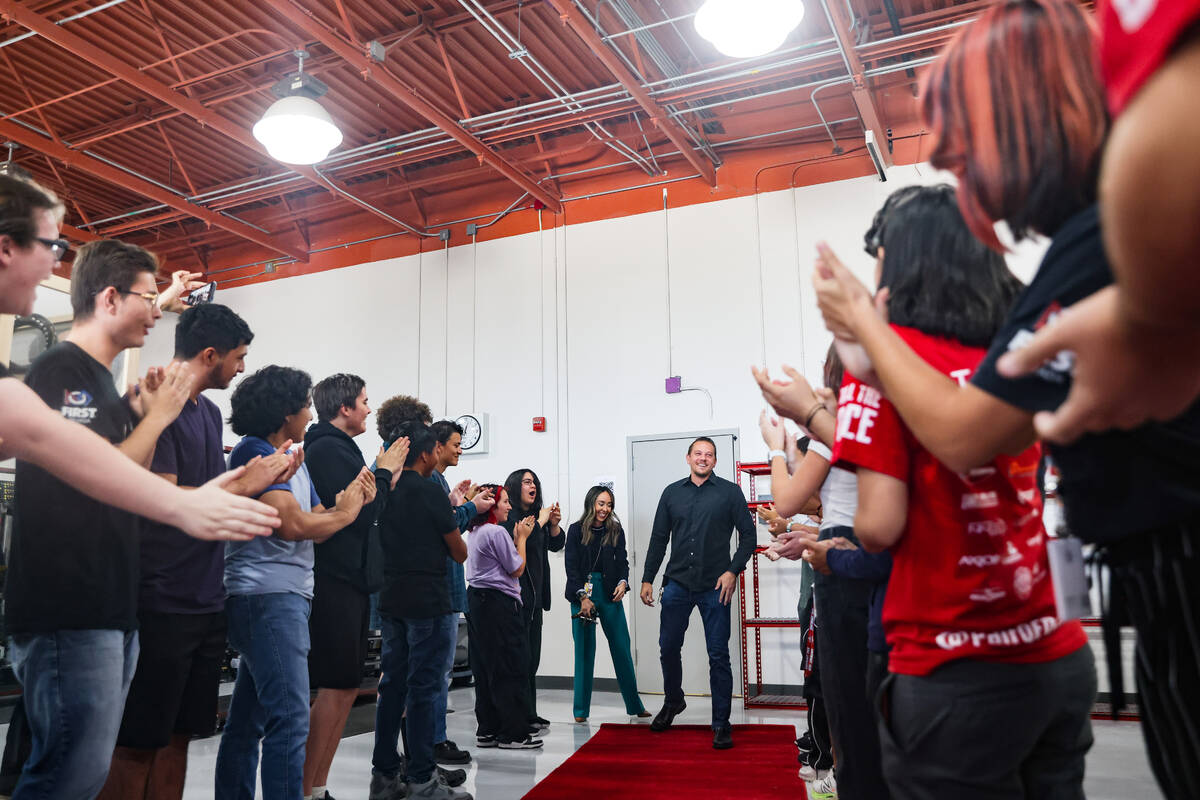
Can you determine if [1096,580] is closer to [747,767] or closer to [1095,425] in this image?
[1095,425]

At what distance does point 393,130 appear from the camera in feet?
25.9

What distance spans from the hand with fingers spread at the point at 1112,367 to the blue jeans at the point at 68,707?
5.92ft

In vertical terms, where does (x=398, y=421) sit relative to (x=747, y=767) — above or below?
above

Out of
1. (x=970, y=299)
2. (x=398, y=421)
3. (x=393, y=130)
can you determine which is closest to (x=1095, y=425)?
(x=970, y=299)

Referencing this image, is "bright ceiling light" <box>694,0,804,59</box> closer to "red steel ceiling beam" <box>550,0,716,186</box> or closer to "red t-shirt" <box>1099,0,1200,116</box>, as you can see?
"red steel ceiling beam" <box>550,0,716,186</box>

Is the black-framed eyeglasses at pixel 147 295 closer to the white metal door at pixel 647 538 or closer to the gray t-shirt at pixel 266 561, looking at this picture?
the gray t-shirt at pixel 266 561

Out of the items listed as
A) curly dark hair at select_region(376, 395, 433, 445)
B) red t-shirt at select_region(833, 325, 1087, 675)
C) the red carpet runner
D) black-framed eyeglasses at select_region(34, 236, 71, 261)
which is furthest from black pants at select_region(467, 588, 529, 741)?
red t-shirt at select_region(833, 325, 1087, 675)

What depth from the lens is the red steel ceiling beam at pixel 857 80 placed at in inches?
208

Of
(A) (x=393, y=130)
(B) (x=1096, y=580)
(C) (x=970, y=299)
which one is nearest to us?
(B) (x=1096, y=580)

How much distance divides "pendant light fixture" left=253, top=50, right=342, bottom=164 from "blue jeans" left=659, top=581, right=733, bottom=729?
12.8 feet

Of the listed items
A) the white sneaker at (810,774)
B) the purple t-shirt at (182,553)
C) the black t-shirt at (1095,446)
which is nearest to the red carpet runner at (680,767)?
the white sneaker at (810,774)

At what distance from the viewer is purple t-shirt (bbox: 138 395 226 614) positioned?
2.19 m

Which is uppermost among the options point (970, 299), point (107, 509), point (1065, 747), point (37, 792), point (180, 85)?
point (180, 85)

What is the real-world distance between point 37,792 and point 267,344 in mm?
8513
